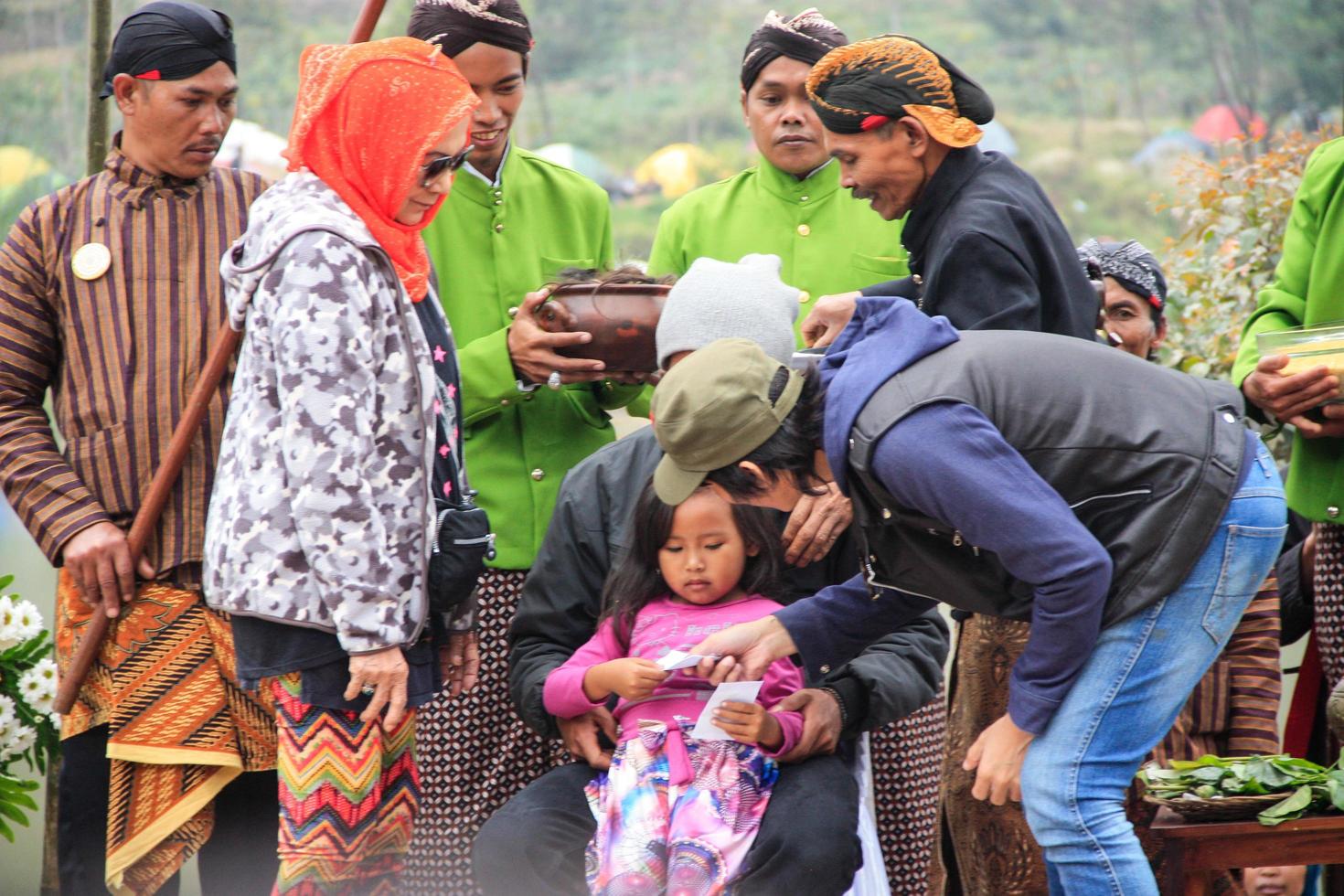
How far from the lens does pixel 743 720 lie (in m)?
2.81

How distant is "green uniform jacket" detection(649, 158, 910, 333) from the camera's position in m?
3.56

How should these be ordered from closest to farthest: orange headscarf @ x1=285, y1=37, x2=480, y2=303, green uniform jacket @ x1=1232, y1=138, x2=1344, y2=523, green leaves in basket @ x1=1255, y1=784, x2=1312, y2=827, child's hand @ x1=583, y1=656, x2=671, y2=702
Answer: orange headscarf @ x1=285, y1=37, x2=480, y2=303 → green leaves in basket @ x1=1255, y1=784, x2=1312, y2=827 → child's hand @ x1=583, y1=656, x2=671, y2=702 → green uniform jacket @ x1=1232, y1=138, x2=1344, y2=523

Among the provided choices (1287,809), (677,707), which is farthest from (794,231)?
(1287,809)

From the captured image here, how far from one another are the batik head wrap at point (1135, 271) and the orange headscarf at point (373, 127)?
2.15 metres

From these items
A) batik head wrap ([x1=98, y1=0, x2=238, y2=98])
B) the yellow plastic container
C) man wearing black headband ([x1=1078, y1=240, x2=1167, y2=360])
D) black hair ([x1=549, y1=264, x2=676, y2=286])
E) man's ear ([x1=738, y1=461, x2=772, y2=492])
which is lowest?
man wearing black headband ([x1=1078, y1=240, x2=1167, y2=360])

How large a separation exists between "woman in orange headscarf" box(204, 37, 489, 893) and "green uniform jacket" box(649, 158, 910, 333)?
3.41 feet

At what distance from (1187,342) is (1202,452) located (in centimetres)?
303

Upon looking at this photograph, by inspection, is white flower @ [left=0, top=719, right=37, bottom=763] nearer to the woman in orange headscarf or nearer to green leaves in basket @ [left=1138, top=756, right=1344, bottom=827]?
the woman in orange headscarf

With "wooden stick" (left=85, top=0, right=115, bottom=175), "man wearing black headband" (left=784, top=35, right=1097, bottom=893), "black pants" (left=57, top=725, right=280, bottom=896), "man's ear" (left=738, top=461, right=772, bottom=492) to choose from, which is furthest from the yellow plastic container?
"wooden stick" (left=85, top=0, right=115, bottom=175)

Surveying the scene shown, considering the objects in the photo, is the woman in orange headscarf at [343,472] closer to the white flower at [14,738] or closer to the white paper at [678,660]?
the white paper at [678,660]

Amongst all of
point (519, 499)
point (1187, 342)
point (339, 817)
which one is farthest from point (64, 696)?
point (1187, 342)

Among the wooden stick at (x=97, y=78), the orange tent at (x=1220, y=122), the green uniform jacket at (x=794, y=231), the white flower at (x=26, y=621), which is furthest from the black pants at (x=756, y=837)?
the orange tent at (x=1220, y=122)

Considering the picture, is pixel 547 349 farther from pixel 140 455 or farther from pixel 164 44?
pixel 164 44

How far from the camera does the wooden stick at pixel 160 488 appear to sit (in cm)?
293
